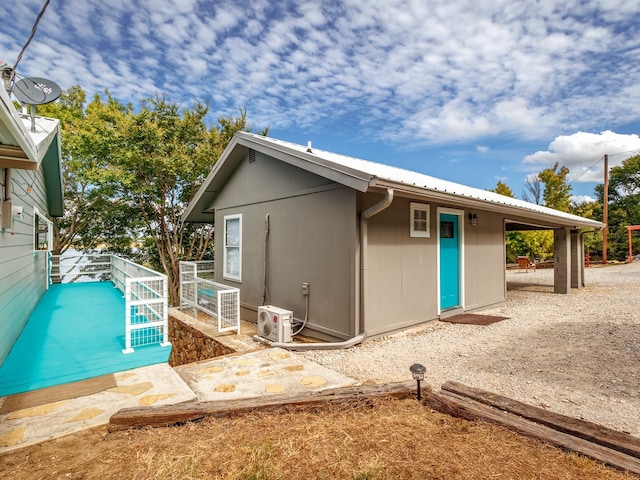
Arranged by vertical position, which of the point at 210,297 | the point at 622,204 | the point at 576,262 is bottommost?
the point at 210,297

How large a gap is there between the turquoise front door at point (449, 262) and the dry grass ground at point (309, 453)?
427cm

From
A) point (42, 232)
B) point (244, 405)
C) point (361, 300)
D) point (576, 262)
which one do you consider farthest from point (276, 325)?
point (576, 262)

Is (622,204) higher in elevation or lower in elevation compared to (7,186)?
higher

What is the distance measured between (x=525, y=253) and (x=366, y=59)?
55.2 ft

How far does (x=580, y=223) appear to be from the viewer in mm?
10156

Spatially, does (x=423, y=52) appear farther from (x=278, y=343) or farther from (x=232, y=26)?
(x=278, y=343)

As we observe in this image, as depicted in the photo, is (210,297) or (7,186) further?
(210,297)

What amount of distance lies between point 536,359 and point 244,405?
12.0 feet

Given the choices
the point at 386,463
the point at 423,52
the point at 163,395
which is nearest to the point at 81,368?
the point at 163,395

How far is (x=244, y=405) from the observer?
2.72m

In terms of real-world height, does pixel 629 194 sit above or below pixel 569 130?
below

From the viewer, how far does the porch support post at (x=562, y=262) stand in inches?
387

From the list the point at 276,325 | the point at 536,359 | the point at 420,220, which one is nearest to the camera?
the point at 536,359

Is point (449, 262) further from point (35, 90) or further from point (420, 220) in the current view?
point (35, 90)
